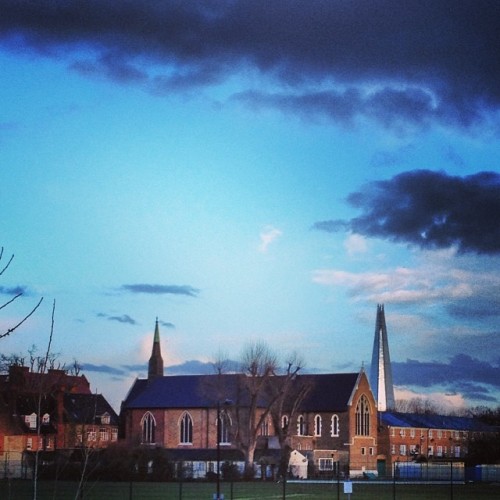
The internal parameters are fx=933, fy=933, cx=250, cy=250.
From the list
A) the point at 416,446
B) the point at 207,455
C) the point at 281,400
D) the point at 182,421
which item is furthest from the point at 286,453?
the point at 416,446

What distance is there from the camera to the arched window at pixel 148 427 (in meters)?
115

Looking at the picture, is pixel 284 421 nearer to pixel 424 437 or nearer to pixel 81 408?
pixel 424 437

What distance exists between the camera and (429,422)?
408 ft

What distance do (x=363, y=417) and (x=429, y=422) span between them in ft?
67.3

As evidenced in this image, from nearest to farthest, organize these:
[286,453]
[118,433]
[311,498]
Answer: [311,498], [286,453], [118,433]

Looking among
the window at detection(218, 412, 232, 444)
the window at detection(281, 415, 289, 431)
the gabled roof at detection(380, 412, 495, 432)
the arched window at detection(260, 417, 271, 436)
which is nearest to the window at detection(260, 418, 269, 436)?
the arched window at detection(260, 417, 271, 436)

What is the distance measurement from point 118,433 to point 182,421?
39.1ft

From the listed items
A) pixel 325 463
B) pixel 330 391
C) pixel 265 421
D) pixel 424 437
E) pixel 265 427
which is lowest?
pixel 325 463

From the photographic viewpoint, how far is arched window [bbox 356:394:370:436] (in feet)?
348

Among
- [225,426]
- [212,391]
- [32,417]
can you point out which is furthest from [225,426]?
[32,417]

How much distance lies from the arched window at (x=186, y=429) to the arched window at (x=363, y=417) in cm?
2031

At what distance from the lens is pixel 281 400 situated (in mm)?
98062

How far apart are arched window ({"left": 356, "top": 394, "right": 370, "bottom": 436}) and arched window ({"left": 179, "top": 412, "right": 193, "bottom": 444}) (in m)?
20.3

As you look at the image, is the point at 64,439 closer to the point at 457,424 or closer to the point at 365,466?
the point at 365,466
